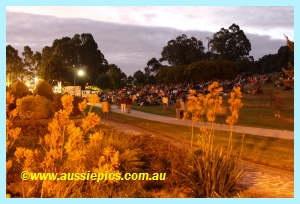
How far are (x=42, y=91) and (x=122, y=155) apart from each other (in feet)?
57.8

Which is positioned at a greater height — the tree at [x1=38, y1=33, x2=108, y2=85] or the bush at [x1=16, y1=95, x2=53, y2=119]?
the tree at [x1=38, y1=33, x2=108, y2=85]

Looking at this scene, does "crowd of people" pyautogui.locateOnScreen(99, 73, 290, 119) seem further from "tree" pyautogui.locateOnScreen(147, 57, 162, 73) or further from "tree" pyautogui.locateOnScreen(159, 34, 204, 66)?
"tree" pyautogui.locateOnScreen(159, 34, 204, 66)

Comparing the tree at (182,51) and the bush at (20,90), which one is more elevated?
the tree at (182,51)

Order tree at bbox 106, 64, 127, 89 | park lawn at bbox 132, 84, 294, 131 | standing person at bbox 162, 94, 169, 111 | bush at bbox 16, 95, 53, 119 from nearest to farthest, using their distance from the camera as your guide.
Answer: bush at bbox 16, 95, 53, 119
park lawn at bbox 132, 84, 294, 131
standing person at bbox 162, 94, 169, 111
tree at bbox 106, 64, 127, 89

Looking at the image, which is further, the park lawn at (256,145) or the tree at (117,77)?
the tree at (117,77)

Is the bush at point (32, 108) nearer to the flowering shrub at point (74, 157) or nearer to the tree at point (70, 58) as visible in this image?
the tree at point (70, 58)

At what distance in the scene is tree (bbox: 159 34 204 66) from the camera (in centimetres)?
1844

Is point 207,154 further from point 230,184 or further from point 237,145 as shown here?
point 237,145

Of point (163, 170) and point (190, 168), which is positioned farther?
point (163, 170)

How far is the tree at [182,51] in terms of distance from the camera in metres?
18.4

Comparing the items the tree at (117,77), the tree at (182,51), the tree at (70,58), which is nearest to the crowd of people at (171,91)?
the tree at (70,58)

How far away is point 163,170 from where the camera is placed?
10.6 metres

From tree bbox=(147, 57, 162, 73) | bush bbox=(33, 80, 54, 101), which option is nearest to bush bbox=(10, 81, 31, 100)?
bush bbox=(33, 80, 54, 101)

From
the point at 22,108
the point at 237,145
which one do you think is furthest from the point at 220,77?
the point at 237,145
